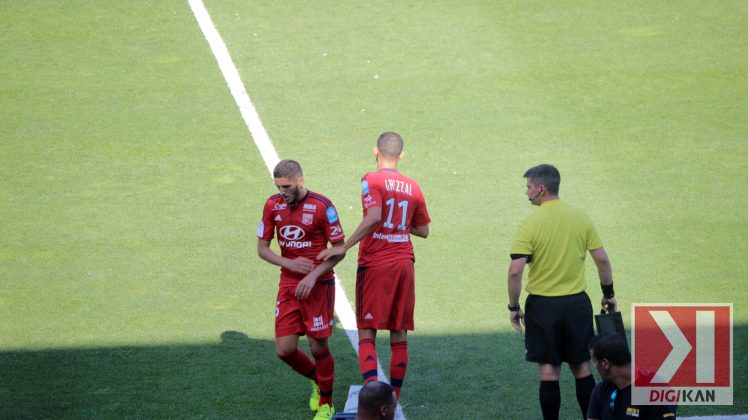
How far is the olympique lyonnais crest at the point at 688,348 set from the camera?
771 centimetres

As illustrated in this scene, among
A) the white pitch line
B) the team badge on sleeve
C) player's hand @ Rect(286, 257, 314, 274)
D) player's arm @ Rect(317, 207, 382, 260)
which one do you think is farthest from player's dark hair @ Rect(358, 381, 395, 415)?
the white pitch line

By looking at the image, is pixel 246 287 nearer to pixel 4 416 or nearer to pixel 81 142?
pixel 4 416

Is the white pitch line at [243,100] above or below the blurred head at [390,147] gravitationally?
above

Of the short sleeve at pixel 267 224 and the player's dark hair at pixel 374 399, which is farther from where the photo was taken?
the short sleeve at pixel 267 224

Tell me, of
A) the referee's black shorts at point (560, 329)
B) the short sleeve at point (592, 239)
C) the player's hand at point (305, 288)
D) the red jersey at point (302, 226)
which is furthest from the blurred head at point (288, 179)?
the short sleeve at point (592, 239)

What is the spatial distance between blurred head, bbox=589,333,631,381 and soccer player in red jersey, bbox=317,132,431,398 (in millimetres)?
1935

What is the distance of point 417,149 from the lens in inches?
489

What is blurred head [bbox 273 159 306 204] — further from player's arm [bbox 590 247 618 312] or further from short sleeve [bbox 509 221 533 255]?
player's arm [bbox 590 247 618 312]

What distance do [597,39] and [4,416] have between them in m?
10.9

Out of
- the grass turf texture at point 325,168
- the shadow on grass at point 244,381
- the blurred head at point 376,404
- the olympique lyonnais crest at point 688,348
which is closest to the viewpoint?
the blurred head at point 376,404

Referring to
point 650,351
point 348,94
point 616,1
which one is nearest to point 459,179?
point 348,94

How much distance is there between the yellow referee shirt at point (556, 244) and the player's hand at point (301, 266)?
63.0 inches

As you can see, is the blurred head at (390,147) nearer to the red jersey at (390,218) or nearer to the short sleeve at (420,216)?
the red jersey at (390,218)

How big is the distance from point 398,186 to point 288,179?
874 millimetres
